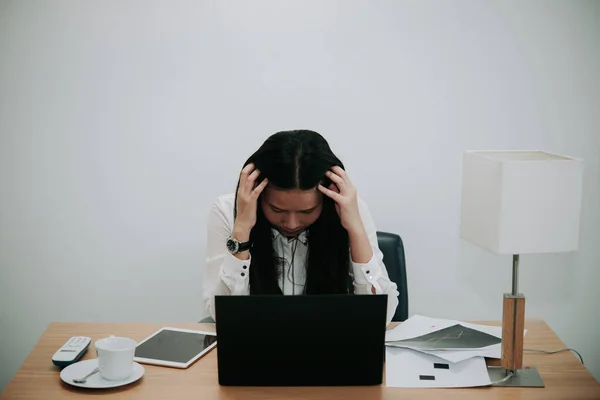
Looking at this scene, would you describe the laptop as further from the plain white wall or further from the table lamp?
the plain white wall

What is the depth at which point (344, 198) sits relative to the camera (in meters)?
1.84

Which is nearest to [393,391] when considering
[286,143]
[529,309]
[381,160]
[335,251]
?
[335,251]

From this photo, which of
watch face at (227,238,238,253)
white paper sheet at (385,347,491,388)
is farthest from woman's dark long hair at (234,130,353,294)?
white paper sheet at (385,347,491,388)

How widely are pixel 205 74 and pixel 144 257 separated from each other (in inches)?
30.5

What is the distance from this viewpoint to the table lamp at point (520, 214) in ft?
5.06

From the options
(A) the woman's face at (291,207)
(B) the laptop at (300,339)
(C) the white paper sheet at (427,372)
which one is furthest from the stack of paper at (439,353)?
(A) the woman's face at (291,207)

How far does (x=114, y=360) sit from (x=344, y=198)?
0.73 m

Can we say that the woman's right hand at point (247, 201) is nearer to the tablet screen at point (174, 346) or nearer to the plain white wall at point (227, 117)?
the tablet screen at point (174, 346)

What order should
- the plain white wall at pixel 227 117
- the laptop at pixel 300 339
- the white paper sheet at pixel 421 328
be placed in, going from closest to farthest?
the laptop at pixel 300 339
the white paper sheet at pixel 421 328
the plain white wall at pixel 227 117

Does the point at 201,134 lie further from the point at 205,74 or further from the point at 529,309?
Answer: the point at 529,309

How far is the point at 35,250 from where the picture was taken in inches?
109

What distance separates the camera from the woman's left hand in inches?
72.4

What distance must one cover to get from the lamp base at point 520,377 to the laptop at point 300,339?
280 millimetres

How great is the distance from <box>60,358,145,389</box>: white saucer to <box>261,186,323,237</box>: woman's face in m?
0.54
